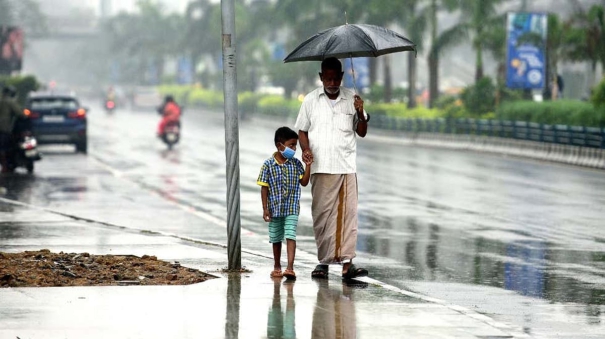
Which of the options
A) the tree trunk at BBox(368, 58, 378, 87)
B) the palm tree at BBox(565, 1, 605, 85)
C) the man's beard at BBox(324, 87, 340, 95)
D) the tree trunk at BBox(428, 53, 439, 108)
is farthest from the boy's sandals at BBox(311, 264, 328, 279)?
the tree trunk at BBox(368, 58, 378, 87)

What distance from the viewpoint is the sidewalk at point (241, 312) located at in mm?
9289

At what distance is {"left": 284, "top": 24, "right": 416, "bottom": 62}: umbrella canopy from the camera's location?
12211 millimetres

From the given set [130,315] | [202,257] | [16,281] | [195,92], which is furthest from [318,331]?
[195,92]

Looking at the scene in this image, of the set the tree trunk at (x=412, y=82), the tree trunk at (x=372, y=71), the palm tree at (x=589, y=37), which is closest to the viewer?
the palm tree at (x=589, y=37)

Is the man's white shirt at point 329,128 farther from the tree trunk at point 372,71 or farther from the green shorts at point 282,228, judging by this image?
the tree trunk at point 372,71

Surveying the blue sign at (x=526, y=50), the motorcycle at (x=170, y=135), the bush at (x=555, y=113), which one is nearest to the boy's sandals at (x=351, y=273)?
the bush at (x=555, y=113)

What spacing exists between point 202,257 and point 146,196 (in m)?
9.99

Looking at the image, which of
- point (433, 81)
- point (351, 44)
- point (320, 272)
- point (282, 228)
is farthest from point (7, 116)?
point (433, 81)

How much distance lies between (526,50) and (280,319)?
36.3 m

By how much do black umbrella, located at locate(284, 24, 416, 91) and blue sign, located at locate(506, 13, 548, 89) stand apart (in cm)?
3270

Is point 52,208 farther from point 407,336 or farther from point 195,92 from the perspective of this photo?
point 195,92

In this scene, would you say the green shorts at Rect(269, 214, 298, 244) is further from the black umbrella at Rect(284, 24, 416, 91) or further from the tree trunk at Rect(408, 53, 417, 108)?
the tree trunk at Rect(408, 53, 417, 108)

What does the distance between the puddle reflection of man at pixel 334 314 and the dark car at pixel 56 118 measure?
26.4 m

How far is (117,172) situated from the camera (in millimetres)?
30609
